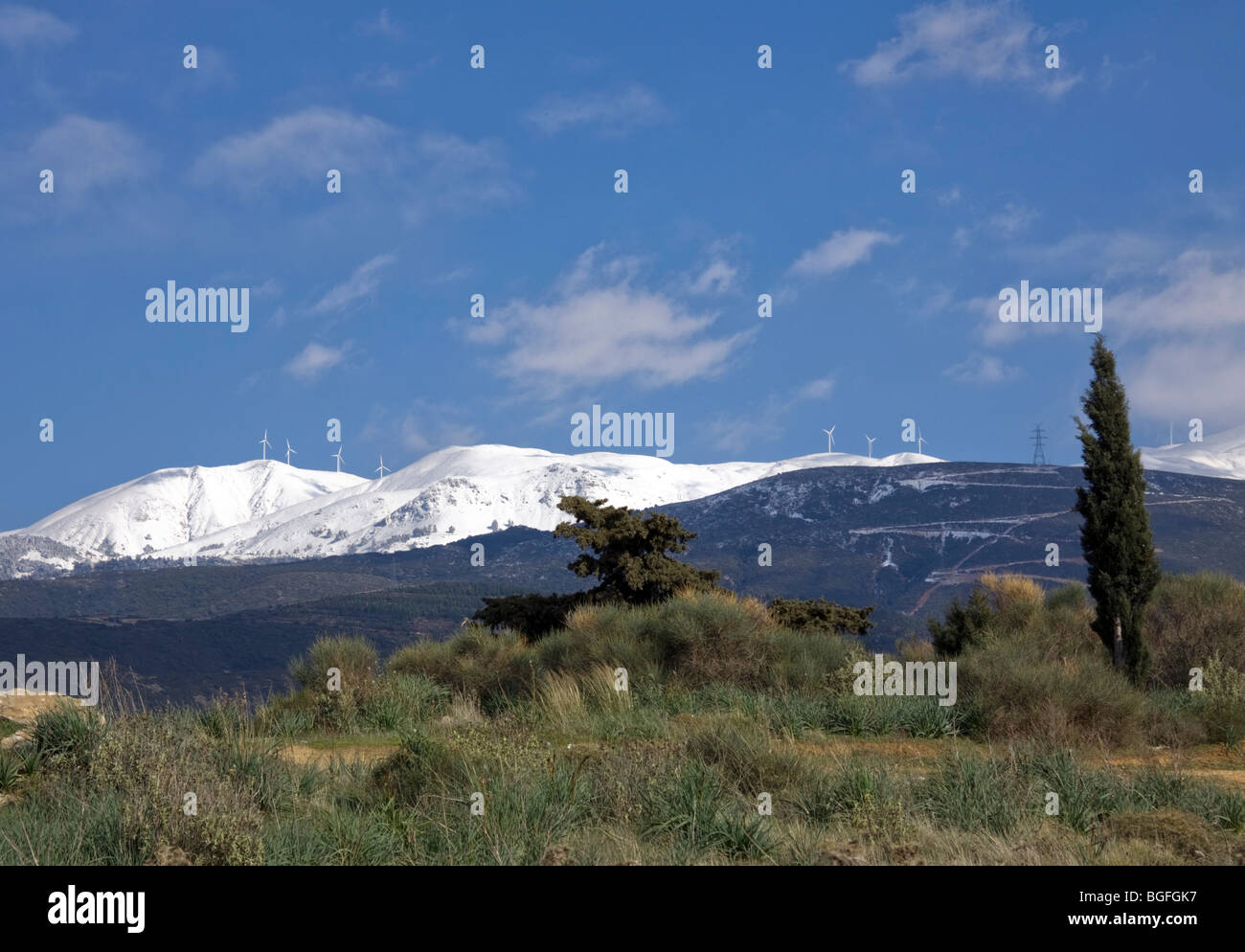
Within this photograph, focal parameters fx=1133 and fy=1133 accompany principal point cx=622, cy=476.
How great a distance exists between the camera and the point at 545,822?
909 cm

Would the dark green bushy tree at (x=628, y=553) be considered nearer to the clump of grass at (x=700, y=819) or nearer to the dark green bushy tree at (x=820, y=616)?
the dark green bushy tree at (x=820, y=616)

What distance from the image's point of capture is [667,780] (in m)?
9.88

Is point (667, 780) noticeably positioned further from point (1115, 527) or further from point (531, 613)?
point (531, 613)

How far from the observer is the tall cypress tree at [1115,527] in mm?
23438

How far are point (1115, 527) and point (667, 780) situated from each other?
684 inches

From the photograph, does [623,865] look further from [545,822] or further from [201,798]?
[201,798]

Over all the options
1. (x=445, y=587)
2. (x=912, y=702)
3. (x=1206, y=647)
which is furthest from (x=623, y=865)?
(x=445, y=587)

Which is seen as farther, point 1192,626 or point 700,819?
point 1192,626

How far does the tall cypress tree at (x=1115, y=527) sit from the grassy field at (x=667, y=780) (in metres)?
4.84

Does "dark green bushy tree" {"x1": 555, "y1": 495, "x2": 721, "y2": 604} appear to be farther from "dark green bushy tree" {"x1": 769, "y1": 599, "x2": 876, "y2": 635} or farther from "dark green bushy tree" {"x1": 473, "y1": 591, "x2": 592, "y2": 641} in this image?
"dark green bushy tree" {"x1": 769, "y1": 599, "x2": 876, "y2": 635}
